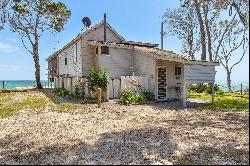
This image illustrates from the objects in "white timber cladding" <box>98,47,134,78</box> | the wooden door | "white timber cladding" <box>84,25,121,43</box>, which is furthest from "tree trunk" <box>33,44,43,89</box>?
the wooden door

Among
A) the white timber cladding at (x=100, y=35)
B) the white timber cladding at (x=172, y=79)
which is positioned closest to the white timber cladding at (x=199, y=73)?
the white timber cladding at (x=172, y=79)

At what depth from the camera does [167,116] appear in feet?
53.3

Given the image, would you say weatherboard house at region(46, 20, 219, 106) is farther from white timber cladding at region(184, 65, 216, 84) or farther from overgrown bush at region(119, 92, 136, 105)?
overgrown bush at region(119, 92, 136, 105)

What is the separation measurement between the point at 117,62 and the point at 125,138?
17469 millimetres

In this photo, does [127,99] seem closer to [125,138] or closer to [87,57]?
[87,57]

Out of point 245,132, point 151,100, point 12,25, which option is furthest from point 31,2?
point 245,132

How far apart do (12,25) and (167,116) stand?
33.2 metres

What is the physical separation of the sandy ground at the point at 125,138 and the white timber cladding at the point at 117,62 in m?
10.5

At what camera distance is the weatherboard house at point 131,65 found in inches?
847

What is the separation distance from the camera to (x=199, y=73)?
69.6 feet

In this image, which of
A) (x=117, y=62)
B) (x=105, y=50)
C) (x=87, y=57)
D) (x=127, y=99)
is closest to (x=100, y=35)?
(x=87, y=57)

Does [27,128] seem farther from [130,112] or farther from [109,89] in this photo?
[109,89]

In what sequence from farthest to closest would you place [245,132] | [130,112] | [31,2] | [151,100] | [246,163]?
[31,2], [151,100], [130,112], [245,132], [246,163]

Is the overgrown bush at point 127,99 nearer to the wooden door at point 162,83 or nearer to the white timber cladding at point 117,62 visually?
the wooden door at point 162,83
